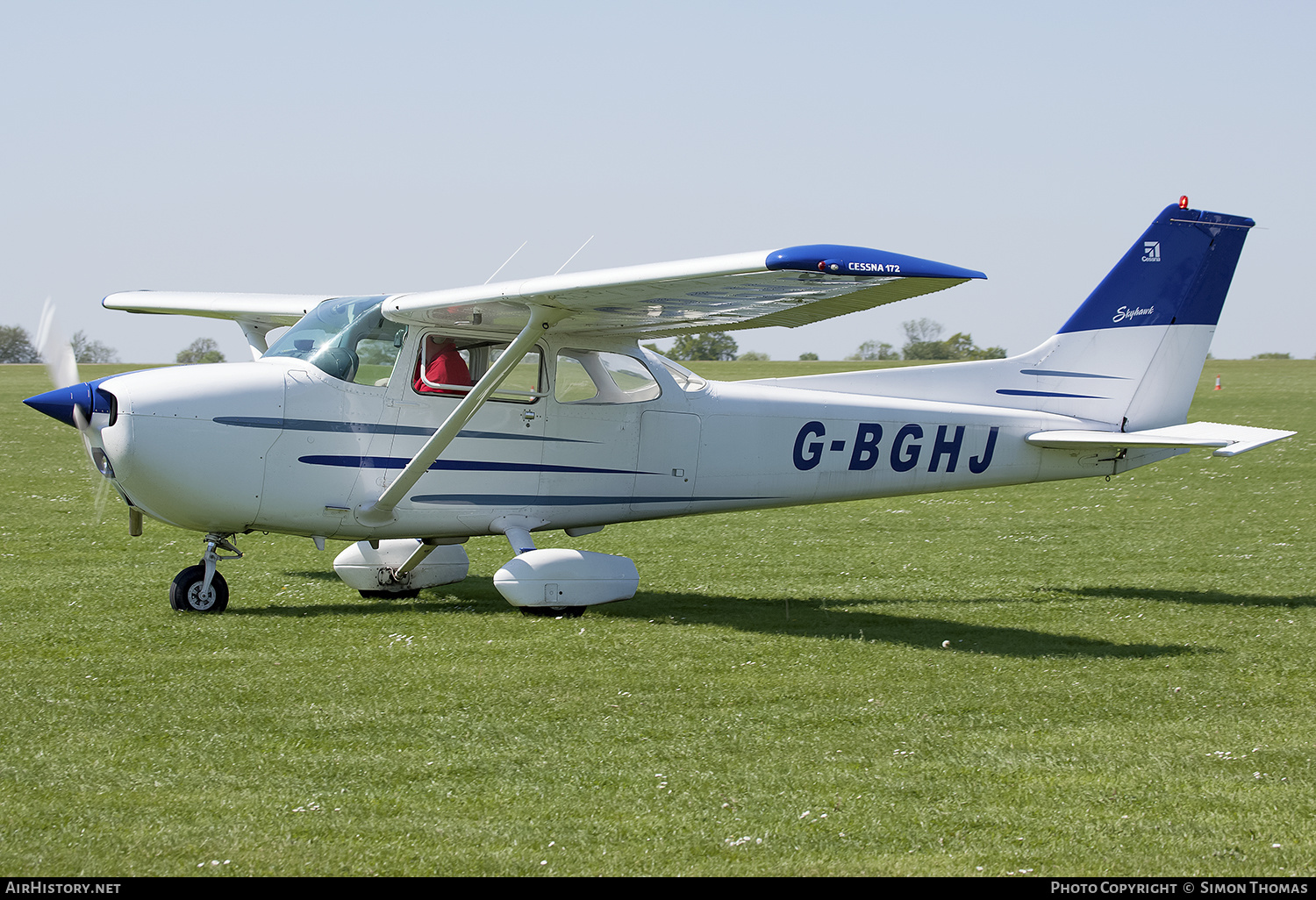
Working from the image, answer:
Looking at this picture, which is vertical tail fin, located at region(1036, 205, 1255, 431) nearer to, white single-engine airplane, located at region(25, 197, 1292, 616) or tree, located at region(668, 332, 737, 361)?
white single-engine airplane, located at region(25, 197, 1292, 616)

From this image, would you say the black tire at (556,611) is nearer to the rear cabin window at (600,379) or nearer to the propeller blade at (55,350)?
the rear cabin window at (600,379)

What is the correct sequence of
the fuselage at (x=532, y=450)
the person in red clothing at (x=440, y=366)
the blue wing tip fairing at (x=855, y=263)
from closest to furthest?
the blue wing tip fairing at (x=855, y=263) < the fuselage at (x=532, y=450) < the person in red clothing at (x=440, y=366)

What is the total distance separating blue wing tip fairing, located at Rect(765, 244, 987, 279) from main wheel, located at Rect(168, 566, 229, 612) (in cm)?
490

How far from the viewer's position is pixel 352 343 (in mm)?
8883

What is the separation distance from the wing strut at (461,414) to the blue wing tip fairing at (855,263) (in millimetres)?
2149

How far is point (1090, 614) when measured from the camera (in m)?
9.34

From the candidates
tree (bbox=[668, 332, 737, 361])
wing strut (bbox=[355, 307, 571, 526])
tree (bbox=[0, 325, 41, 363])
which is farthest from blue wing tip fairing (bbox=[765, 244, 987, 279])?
tree (bbox=[0, 325, 41, 363])

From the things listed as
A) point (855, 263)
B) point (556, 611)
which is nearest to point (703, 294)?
point (855, 263)

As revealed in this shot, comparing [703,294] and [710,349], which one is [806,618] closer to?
[703,294]

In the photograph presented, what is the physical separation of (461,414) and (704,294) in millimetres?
1936

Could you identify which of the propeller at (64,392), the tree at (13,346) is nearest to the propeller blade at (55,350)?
the propeller at (64,392)

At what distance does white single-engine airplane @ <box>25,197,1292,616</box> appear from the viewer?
26.9 ft

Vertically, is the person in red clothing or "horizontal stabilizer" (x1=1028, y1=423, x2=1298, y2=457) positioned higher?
the person in red clothing

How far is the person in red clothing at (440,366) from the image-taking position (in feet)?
29.7
